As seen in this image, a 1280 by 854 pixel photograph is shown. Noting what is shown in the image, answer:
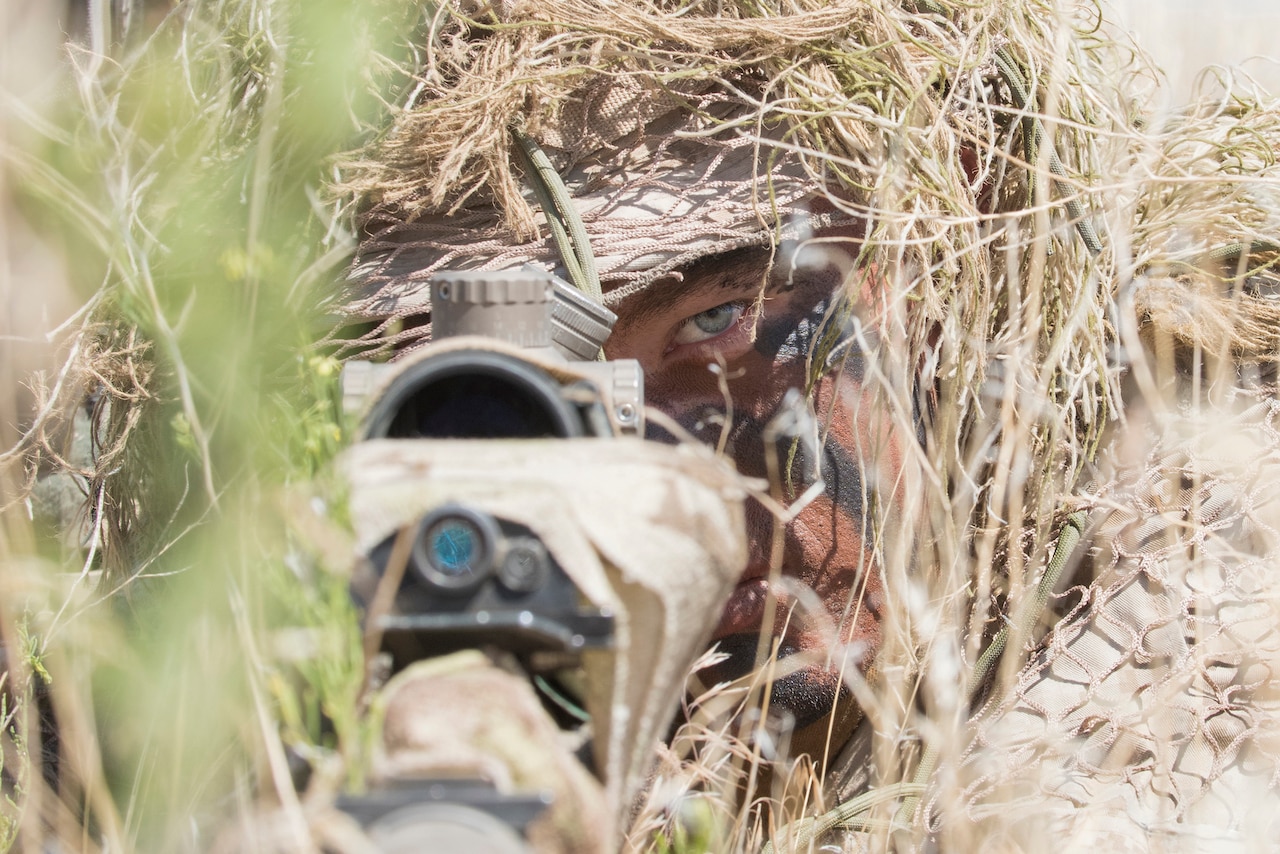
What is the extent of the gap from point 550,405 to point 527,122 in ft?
2.08

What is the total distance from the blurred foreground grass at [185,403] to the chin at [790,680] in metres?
0.61

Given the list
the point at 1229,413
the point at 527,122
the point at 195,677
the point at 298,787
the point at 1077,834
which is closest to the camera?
the point at 298,787

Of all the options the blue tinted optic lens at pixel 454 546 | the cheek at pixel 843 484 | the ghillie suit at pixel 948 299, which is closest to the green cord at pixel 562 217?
the ghillie suit at pixel 948 299

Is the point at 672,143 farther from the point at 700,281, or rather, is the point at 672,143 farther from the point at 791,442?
the point at 791,442

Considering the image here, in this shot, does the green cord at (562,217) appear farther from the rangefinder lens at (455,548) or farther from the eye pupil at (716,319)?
the rangefinder lens at (455,548)

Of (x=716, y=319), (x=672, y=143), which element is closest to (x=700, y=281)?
(x=716, y=319)

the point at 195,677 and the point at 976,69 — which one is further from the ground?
the point at 976,69

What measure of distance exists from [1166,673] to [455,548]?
0.95 meters

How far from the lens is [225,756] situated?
0.86 metres

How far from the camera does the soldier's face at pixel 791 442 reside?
4.33ft

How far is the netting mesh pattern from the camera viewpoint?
Answer: 3.86 ft

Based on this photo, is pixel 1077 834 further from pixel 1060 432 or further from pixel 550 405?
pixel 550 405

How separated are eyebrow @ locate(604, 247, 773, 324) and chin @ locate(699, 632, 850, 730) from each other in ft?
1.35

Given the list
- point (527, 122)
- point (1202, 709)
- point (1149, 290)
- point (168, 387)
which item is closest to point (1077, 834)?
point (1202, 709)
